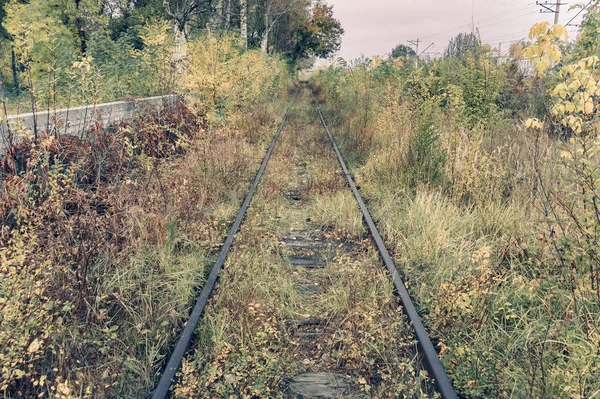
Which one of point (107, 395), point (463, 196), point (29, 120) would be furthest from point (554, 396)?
point (29, 120)

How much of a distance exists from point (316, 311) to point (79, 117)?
5000 mm

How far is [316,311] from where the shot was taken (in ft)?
12.3

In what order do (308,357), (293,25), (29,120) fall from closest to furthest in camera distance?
1. (308,357)
2. (29,120)
3. (293,25)

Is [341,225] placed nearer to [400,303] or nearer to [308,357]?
[400,303]

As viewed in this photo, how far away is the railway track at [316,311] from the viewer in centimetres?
288

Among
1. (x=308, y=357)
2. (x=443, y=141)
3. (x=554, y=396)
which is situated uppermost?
(x=443, y=141)

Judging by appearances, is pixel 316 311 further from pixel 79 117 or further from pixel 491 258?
pixel 79 117

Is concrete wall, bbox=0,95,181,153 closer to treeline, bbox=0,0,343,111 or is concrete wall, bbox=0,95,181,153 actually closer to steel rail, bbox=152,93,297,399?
treeline, bbox=0,0,343,111

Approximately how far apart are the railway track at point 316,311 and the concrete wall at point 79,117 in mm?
2398

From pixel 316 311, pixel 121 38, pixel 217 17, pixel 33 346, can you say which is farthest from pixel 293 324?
pixel 217 17

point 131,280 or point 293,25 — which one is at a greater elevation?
point 293,25

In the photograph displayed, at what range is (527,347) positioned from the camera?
3059mm

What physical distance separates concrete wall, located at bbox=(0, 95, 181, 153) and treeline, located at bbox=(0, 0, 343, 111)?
0.80ft

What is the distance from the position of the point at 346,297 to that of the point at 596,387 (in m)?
1.80
